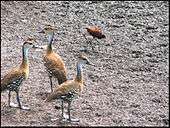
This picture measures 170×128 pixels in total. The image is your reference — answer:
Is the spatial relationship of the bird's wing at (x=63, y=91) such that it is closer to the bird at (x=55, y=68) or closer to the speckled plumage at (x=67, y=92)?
the speckled plumage at (x=67, y=92)

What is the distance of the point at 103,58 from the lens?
1379 centimetres

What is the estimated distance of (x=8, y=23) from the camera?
15.8 metres

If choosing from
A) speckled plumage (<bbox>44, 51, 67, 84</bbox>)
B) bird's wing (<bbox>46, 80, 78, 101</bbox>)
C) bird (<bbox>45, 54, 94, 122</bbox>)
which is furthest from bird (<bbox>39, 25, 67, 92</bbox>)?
bird's wing (<bbox>46, 80, 78, 101</bbox>)

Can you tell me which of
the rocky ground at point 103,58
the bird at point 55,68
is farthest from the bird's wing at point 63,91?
the bird at point 55,68

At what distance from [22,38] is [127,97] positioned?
396 cm

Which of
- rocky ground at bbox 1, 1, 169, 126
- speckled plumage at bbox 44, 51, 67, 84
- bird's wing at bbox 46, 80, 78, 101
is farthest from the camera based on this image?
speckled plumage at bbox 44, 51, 67, 84

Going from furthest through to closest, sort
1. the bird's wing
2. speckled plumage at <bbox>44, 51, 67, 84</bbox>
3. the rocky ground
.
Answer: speckled plumage at <bbox>44, 51, 67, 84</bbox>
the rocky ground
the bird's wing

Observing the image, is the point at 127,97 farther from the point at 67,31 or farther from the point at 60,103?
the point at 67,31

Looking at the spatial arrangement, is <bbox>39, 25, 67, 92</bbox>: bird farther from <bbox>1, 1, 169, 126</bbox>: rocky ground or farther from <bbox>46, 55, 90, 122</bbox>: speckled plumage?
<bbox>46, 55, 90, 122</bbox>: speckled plumage

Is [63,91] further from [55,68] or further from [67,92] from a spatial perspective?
[55,68]

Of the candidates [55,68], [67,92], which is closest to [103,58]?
[55,68]

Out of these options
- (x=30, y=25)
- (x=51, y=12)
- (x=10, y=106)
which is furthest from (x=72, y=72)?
(x=51, y=12)

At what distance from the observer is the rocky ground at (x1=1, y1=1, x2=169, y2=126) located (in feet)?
35.2

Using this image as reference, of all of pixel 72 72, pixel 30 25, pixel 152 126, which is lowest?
pixel 152 126
